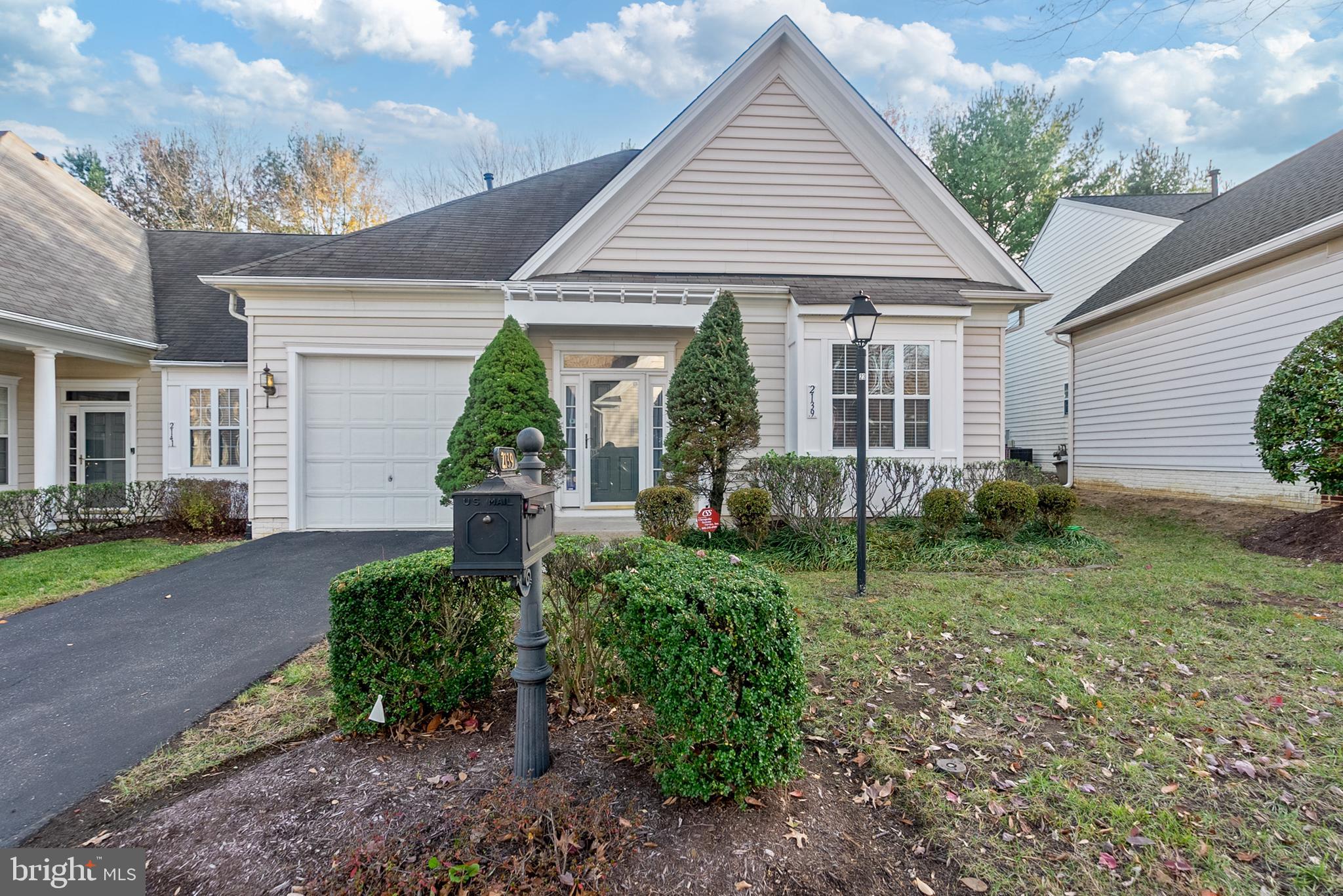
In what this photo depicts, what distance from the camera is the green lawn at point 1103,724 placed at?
6.36ft

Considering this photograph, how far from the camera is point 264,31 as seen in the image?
13195 mm

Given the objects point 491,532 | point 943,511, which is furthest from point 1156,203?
point 491,532

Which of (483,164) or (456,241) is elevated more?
(483,164)

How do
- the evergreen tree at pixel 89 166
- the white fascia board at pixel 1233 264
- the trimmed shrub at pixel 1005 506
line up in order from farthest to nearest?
1. the evergreen tree at pixel 89 166
2. the white fascia board at pixel 1233 264
3. the trimmed shrub at pixel 1005 506

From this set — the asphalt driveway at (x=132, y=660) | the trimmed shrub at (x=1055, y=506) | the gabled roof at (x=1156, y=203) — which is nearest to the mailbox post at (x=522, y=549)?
the asphalt driveway at (x=132, y=660)

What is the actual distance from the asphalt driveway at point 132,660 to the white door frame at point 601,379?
274cm

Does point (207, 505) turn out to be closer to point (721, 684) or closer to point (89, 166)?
point (721, 684)

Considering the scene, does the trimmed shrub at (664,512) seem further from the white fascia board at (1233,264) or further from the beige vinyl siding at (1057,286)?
the beige vinyl siding at (1057,286)

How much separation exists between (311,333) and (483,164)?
15546 millimetres

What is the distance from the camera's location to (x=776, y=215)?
812cm

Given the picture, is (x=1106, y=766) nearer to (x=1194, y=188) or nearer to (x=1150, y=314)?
(x=1150, y=314)

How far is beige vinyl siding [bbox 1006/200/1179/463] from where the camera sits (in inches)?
519

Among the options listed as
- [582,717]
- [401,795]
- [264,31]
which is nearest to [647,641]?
[582,717]

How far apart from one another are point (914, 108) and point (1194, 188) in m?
11.3
